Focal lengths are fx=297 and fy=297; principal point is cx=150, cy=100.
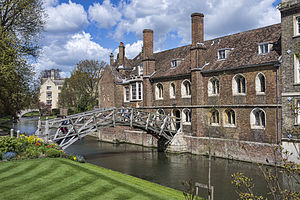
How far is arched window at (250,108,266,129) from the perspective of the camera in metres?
21.8

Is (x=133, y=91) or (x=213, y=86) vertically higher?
(x=133, y=91)

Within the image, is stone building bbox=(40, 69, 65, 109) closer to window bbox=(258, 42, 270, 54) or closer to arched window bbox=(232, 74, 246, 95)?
arched window bbox=(232, 74, 246, 95)

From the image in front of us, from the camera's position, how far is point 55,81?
103000 millimetres

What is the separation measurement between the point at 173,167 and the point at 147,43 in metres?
16.1

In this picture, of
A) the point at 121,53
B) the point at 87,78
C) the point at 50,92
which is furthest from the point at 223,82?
the point at 50,92

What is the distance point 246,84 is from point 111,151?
14.9 meters

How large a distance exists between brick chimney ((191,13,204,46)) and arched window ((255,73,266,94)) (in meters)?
6.89

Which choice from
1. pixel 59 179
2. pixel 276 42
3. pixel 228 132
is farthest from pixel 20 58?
pixel 276 42

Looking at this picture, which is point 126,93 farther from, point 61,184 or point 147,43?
point 61,184

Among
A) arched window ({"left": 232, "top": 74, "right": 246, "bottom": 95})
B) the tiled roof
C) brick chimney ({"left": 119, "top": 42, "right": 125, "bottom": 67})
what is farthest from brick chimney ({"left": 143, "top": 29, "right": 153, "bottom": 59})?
arched window ({"left": 232, "top": 74, "right": 246, "bottom": 95})

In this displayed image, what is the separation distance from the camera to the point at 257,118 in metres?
22.4

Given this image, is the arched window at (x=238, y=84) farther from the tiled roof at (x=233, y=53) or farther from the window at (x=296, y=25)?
the window at (x=296, y=25)

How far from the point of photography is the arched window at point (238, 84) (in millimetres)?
23469

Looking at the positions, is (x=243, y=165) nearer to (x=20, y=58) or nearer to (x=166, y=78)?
(x=166, y=78)
